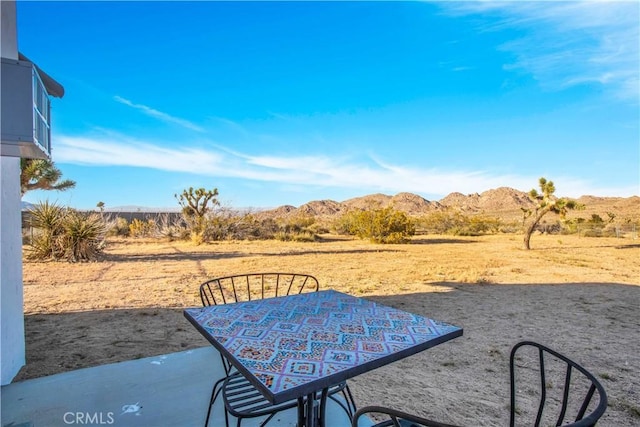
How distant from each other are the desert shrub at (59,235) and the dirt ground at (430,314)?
78 centimetres

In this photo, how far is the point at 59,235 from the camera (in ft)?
32.1

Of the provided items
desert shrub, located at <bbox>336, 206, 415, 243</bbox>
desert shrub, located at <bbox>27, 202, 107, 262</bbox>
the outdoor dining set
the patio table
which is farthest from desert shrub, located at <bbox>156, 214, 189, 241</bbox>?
the patio table

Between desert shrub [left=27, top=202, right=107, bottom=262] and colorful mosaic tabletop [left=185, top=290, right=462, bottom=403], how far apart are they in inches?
396

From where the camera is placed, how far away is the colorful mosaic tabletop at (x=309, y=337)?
1.13 metres

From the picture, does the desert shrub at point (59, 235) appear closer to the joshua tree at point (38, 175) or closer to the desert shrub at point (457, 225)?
the joshua tree at point (38, 175)

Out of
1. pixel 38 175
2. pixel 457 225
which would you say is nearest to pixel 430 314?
pixel 38 175

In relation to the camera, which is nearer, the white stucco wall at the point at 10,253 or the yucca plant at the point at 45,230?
the white stucco wall at the point at 10,253

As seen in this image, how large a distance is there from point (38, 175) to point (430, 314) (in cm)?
1256

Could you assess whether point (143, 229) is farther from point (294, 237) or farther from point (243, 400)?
point (243, 400)

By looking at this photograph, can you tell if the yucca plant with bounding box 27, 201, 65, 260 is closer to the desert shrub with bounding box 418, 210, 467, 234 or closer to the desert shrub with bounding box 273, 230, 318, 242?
the desert shrub with bounding box 273, 230, 318, 242

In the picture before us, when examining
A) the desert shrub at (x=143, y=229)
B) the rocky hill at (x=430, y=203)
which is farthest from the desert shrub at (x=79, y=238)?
the rocky hill at (x=430, y=203)

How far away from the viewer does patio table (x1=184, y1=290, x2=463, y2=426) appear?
3.67ft

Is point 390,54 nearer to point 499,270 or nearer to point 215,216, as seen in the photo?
point 499,270

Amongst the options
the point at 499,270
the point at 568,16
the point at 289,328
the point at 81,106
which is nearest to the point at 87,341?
the point at 289,328
